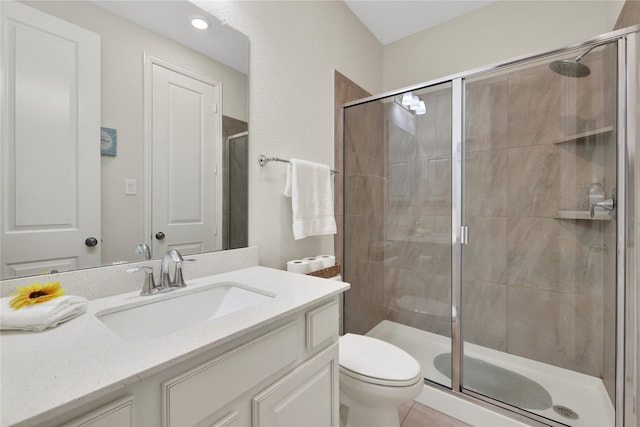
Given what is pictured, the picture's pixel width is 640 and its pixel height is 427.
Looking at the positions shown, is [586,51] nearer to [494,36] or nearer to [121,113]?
[494,36]

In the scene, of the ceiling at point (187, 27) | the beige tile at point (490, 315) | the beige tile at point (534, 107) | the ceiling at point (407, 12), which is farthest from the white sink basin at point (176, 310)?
the ceiling at point (407, 12)

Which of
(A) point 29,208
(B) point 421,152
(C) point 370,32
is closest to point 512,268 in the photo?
(B) point 421,152

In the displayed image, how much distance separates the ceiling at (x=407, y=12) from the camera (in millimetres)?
2094

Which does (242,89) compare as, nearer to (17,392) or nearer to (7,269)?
(7,269)

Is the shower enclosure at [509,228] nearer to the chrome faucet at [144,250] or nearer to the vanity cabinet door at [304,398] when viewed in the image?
the vanity cabinet door at [304,398]

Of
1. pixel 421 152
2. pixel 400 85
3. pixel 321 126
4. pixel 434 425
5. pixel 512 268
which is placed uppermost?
pixel 400 85

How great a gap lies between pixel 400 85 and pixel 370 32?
51cm

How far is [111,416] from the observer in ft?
1.56

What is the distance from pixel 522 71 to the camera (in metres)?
1.63

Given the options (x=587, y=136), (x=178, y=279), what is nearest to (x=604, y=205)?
(x=587, y=136)

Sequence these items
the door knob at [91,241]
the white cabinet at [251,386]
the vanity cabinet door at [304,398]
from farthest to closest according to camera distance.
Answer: the door knob at [91,241]
the vanity cabinet door at [304,398]
the white cabinet at [251,386]

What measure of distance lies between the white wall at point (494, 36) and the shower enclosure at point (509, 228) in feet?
1.57

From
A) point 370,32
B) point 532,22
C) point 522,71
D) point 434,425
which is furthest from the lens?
point 370,32

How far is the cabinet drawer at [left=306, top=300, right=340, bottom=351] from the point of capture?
90cm
